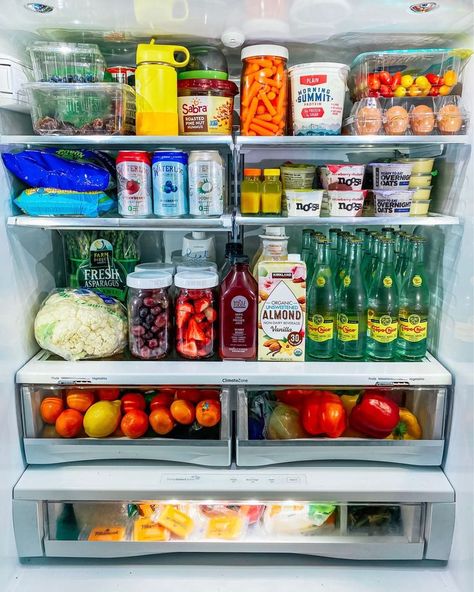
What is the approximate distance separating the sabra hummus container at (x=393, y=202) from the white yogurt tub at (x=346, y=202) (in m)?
0.05

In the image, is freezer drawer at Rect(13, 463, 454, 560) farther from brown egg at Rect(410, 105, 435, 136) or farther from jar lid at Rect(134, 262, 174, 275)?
brown egg at Rect(410, 105, 435, 136)

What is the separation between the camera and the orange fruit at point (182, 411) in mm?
1624

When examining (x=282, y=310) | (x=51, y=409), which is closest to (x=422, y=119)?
(x=282, y=310)

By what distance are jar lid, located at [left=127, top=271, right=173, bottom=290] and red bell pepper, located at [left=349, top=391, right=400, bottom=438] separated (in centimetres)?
66

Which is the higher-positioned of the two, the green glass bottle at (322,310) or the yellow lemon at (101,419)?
the green glass bottle at (322,310)

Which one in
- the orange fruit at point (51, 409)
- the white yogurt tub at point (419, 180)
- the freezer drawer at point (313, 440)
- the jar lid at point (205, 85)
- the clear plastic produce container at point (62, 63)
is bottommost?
the freezer drawer at point (313, 440)

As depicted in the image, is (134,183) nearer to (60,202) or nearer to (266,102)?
(60,202)

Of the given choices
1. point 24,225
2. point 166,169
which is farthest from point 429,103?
point 24,225

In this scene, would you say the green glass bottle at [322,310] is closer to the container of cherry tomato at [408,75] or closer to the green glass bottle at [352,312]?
the green glass bottle at [352,312]

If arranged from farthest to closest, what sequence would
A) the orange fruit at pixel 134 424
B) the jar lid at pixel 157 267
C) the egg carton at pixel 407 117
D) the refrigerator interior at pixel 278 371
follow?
the jar lid at pixel 157 267, the orange fruit at pixel 134 424, the egg carton at pixel 407 117, the refrigerator interior at pixel 278 371

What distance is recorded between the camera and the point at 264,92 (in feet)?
5.15

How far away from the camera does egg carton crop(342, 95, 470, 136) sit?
1.52 meters

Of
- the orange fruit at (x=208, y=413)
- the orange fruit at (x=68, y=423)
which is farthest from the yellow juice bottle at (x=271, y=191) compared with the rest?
the orange fruit at (x=68, y=423)

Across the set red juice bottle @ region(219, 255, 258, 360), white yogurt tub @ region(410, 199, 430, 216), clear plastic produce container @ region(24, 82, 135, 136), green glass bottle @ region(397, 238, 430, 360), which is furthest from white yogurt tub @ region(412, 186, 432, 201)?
clear plastic produce container @ region(24, 82, 135, 136)
